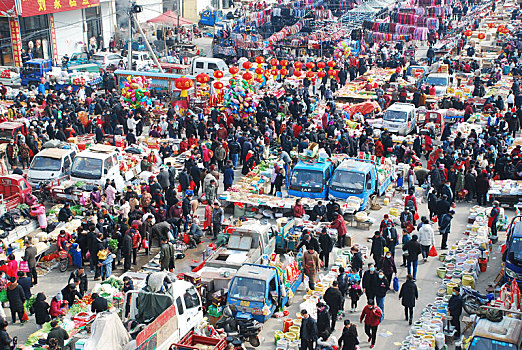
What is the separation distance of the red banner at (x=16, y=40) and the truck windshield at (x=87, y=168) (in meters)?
24.0

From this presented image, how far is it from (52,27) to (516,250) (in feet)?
125

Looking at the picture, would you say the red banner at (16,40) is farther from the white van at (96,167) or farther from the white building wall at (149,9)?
the white van at (96,167)

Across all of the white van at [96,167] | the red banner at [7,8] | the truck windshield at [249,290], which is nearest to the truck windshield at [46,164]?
the white van at [96,167]

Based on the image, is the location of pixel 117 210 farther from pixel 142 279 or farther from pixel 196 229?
pixel 142 279

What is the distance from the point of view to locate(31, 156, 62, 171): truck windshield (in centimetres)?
2564

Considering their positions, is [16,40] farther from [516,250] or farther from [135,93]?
[516,250]

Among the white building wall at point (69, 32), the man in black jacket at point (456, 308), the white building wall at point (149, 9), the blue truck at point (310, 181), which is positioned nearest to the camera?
the man in black jacket at point (456, 308)

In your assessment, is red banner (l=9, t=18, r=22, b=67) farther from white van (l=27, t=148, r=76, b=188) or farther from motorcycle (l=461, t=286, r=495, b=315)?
motorcycle (l=461, t=286, r=495, b=315)

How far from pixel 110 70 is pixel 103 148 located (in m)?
20.3

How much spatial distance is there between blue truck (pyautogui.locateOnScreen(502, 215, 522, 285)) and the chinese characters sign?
1387 inches

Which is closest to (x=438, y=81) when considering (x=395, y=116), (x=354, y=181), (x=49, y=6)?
(x=395, y=116)

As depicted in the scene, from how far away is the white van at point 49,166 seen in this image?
2550 cm

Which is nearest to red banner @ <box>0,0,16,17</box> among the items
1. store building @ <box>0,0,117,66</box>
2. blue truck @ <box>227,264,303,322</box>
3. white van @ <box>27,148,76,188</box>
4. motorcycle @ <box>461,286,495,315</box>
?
store building @ <box>0,0,117,66</box>

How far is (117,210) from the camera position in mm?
23594
